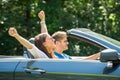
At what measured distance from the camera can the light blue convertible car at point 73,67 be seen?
4.18 metres

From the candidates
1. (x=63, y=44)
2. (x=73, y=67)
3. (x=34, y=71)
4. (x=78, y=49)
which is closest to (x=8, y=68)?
(x=34, y=71)

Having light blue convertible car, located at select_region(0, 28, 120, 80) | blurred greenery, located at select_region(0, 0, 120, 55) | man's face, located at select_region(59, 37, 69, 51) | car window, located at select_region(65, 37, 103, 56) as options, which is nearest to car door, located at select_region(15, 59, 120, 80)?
light blue convertible car, located at select_region(0, 28, 120, 80)

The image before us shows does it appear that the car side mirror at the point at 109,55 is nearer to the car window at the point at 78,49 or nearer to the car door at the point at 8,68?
the car door at the point at 8,68

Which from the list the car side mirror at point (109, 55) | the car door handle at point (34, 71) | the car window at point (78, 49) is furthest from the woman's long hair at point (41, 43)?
the car window at point (78, 49)

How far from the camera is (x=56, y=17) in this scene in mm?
14391

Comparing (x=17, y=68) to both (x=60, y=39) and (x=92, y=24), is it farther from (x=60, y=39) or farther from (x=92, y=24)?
(x=92, y=24)

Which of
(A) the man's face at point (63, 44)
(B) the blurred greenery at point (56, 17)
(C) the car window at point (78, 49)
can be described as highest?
(A) the man's face at point (63, 44)

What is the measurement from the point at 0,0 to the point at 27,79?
10.5 metres

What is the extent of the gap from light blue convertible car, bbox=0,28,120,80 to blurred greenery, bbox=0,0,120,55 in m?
9.38

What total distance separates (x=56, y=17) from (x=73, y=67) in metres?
10.2

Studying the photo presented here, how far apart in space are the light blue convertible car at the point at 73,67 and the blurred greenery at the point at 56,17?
30.8 ft

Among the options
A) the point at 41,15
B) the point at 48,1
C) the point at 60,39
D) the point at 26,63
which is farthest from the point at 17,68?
the point at 48,1

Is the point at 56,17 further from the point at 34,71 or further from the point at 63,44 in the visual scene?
the point at 34,71

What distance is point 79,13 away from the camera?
15.1 meters
